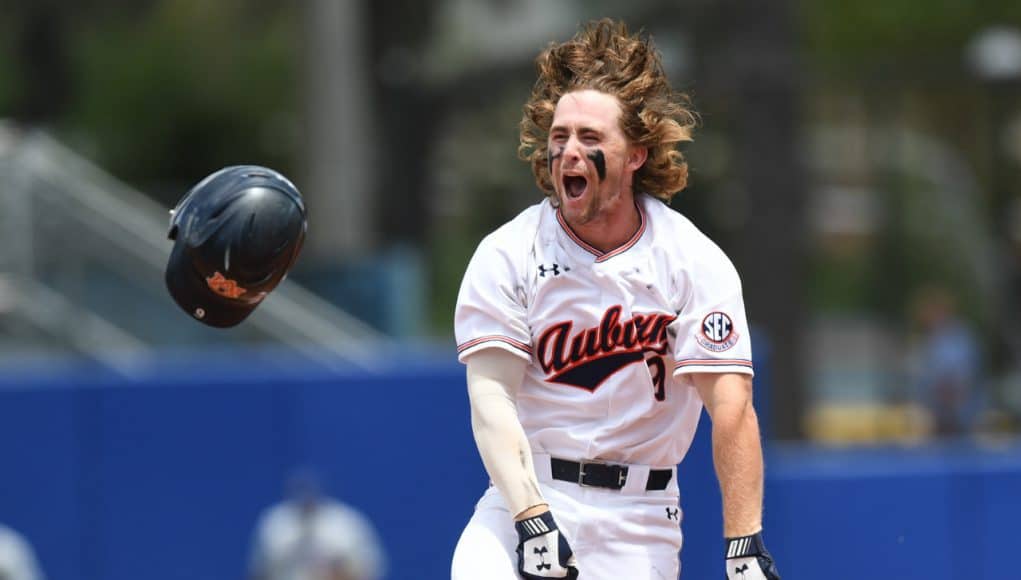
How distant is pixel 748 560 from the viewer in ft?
14.2

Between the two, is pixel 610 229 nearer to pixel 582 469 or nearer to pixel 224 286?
pixel 582 469

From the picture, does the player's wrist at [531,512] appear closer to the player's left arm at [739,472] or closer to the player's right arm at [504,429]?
the player's right arm at [504,429]

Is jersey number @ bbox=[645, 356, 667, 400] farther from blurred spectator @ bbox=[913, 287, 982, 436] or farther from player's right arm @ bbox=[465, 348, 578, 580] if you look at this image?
blurred spectator @ bbox=[913, 287, 982, 436]

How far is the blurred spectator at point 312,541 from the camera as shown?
9164 millimetres

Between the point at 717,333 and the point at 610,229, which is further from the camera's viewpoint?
the point at 610,229

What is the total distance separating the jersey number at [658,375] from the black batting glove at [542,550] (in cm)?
54

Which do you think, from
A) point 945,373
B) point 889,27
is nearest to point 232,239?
point 945,373

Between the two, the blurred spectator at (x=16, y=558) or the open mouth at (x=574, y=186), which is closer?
the open mouth at (x=574, y=186)

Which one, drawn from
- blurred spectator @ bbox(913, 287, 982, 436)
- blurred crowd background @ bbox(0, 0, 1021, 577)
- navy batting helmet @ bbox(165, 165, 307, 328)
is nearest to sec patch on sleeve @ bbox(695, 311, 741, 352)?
navy batting helmet @ bbox(165, 165, 307, 328)

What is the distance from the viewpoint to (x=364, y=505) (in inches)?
372

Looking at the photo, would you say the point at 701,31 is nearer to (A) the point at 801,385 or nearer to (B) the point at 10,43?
(A) the point at 801,385

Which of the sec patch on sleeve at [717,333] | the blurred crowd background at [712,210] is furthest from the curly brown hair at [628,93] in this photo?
the blurred crowd background at [712,210]

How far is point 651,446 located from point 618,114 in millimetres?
954

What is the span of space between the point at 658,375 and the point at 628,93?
2.66 feet
